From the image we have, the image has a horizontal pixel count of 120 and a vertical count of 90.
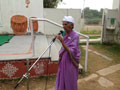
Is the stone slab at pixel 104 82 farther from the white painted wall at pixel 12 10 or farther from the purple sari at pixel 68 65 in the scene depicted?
the white painted wall at pixel 12 10

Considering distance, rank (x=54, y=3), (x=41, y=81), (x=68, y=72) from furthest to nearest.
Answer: (x=54, y=3) → (x=41, y=81) → (x=68, y=72)

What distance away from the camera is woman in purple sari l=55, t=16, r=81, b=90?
1.79m

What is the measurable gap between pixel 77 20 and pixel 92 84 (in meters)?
4.68

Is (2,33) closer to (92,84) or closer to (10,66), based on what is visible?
(10,66)

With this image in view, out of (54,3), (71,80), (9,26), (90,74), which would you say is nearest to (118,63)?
(90,74)

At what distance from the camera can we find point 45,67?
3.42 m

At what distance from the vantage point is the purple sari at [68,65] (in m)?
1.82

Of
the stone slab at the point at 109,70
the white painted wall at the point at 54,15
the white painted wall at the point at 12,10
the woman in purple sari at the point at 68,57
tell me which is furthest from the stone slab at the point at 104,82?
the white painted wall at the point at 12,10

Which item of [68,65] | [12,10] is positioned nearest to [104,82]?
[68,65]

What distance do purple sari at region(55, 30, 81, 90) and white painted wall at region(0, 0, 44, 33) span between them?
17.6 feet

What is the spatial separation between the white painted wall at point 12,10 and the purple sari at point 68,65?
5.35 metres

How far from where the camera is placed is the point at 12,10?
21.6ft

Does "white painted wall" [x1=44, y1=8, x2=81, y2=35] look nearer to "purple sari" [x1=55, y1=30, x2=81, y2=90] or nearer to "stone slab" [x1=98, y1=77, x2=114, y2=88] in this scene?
"stone slab" [x1=98, y1=77, x2=114, y2=88]

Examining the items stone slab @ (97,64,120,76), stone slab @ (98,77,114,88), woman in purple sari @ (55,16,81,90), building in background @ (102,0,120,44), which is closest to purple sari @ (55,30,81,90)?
woman in purple sari @ (55,16,81,90)
